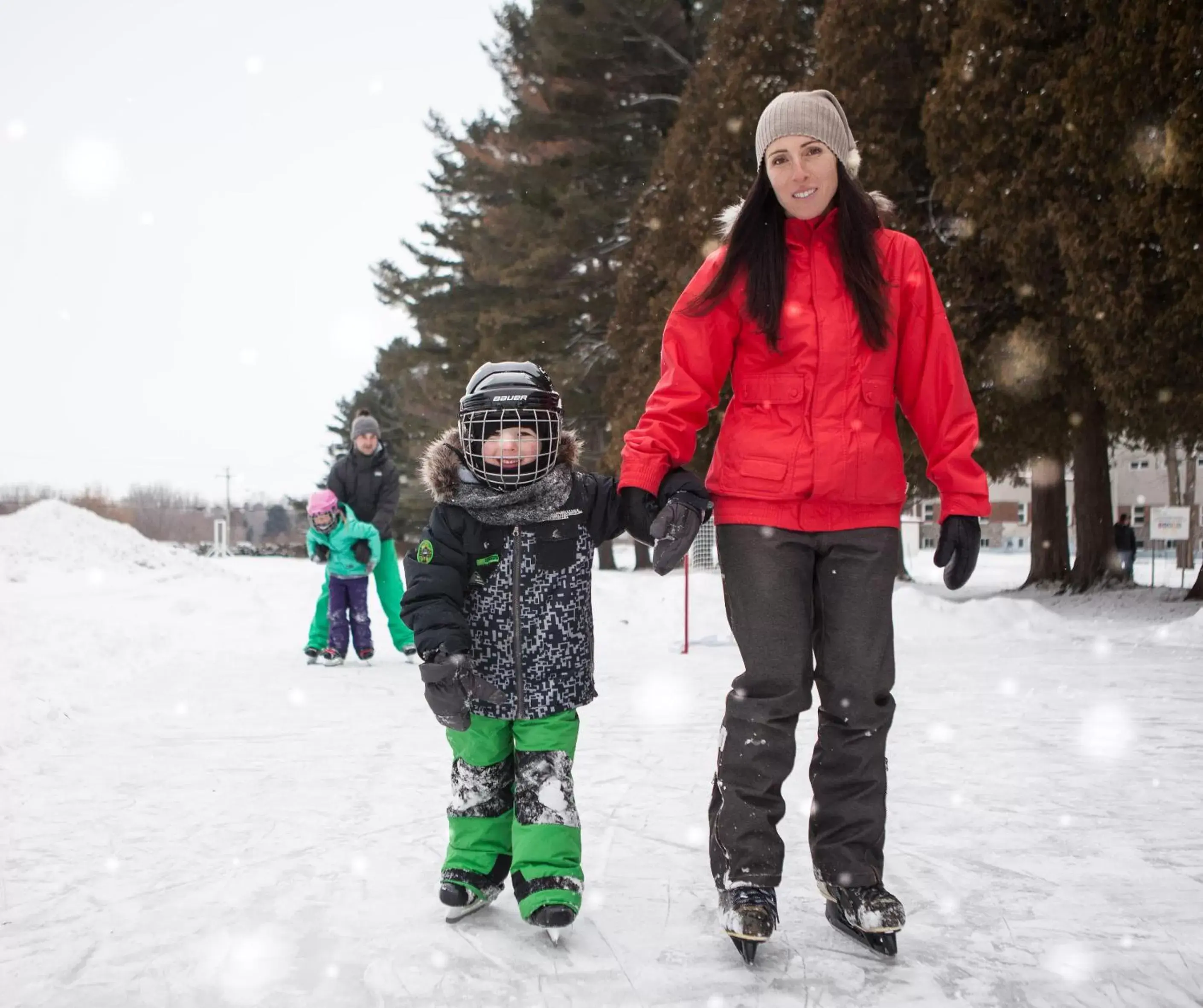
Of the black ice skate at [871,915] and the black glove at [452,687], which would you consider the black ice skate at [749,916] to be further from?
the black glove at [452,687]

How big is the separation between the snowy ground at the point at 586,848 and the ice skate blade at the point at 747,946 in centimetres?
5

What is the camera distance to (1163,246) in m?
9.06

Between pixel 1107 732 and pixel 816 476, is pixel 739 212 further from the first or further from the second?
pixel 1107 732

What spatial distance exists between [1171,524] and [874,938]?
13.8m

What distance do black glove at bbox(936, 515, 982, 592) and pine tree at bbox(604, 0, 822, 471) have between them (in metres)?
10.5

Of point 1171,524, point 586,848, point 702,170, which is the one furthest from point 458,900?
point 1171,524

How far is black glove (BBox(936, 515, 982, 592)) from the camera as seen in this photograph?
91.4 inches

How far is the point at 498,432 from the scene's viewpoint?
248 centimetres

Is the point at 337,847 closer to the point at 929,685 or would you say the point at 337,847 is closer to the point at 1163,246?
the point at 929,685

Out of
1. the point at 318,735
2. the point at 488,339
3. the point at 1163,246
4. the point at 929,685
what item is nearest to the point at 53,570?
the point at 488,339

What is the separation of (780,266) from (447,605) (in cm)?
111

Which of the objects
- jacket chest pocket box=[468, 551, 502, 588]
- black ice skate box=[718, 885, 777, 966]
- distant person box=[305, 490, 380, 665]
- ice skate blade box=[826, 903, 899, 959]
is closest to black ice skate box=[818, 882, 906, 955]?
ice skate blade box=[826, 903, 899, 959]

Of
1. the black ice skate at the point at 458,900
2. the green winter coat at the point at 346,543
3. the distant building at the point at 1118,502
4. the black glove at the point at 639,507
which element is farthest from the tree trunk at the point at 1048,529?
the distant building at the point at 1118,502

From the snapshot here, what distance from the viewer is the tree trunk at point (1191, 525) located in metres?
19.5
